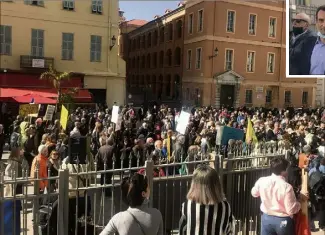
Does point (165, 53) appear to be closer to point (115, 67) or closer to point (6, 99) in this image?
point (115, 67)

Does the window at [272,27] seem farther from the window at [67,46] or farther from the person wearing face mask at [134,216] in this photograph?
the person wearing face mask at [134,216]

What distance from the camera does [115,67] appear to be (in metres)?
25.4

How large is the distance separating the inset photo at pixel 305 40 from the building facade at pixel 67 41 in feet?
61.1

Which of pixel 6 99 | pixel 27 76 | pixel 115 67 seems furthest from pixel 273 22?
pixel 6 99

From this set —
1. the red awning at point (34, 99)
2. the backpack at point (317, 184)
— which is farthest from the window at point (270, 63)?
the backpack at point (317, 184)

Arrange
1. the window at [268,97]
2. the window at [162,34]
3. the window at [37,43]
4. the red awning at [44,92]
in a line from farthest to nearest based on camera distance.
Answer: the window at [162,34] → the window at [268,97] → the window at [37,43] → the red awning at [44,92]

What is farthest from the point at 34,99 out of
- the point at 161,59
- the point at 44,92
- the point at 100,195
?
the point at 161,59

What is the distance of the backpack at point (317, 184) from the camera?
6586 mm

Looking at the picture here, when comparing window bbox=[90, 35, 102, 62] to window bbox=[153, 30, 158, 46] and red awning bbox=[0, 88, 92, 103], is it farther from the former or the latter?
window bbox=[153, 30, 158, 46]

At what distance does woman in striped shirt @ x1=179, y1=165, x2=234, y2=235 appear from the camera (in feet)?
10.2

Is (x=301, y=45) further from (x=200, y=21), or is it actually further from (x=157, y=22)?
(x=157, y=22)

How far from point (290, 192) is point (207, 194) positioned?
1.24 meters

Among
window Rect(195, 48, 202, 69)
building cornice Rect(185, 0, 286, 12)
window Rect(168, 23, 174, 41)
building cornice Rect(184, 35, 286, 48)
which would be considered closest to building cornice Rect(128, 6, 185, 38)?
window Rect(168, 23, 174, 41)

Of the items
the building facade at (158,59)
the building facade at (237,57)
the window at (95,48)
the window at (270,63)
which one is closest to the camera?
the window at (95,48)
